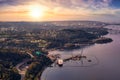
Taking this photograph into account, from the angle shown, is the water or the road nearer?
the water

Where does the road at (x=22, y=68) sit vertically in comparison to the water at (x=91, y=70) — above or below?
above

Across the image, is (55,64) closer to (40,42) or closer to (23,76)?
(23,76)

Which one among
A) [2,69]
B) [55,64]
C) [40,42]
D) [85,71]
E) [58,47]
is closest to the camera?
[2,69]

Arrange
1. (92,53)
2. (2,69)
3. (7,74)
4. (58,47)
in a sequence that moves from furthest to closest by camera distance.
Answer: (58,47) → (92,53) → (2,69) → (7,74)

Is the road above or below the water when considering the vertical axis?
above

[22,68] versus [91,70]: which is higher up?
[22,68]

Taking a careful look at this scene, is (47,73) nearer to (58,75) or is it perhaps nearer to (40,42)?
(58,75)

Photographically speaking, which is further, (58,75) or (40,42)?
(40,42)

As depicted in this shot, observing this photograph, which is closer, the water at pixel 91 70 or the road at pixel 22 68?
the water at pixel 91 70

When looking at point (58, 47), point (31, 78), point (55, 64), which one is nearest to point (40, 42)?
point (58, 47)

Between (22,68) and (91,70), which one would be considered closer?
(91,70)
